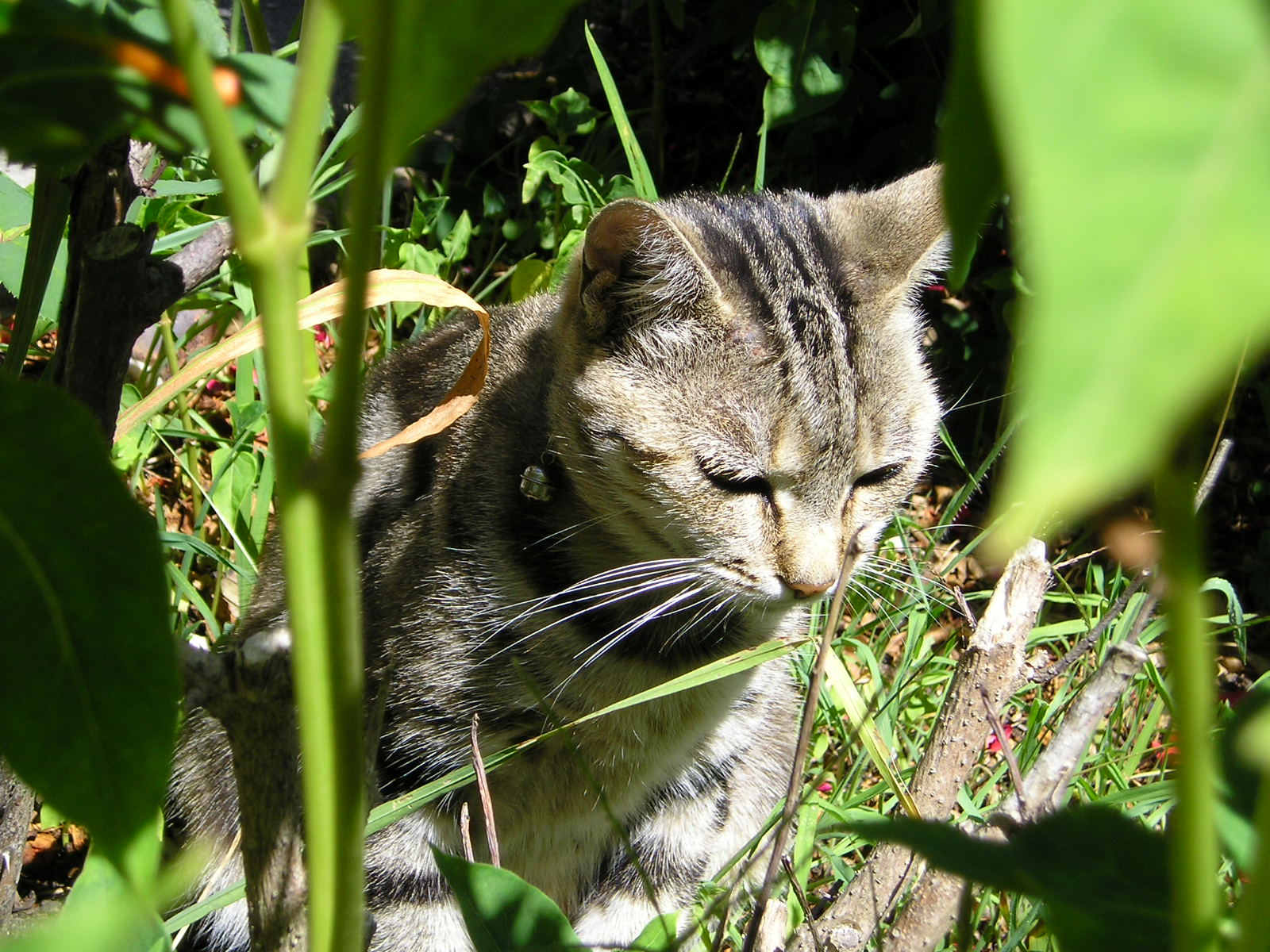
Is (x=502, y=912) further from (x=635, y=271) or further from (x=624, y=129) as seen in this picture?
(x=624, y=129)

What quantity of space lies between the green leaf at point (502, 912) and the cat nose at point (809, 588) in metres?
0.76

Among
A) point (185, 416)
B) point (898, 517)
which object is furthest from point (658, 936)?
→ point (185, 416)

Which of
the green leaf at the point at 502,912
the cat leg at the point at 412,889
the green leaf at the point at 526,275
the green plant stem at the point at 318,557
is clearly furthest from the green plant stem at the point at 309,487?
the green leaf at the point at 526,275

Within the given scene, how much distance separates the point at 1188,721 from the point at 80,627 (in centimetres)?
34

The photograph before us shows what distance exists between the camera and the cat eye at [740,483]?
1.35 metres

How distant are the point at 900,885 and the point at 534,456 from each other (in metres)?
0.70

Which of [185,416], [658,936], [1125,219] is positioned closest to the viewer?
[1125,219]

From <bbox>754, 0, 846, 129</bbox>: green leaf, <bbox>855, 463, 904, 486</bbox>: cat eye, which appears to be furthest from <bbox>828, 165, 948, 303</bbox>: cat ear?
<bbox>754, 0, 846, 129</bbox>: green leaf

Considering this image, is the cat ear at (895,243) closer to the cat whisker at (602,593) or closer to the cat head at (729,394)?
the cat head at (729,394)

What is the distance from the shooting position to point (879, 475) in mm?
1502

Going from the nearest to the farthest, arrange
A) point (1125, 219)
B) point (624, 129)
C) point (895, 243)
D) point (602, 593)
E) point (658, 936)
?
point (1125, 219)
point (658, 936)
point (602, 593)
point (895, 243)
point (624, 129)

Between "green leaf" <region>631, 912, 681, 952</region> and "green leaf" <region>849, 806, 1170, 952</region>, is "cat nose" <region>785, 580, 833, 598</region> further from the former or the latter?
"green leaf" <region>849, 806, 1170, 952</region>

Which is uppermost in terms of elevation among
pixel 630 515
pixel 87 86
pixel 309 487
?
pixel 87 86

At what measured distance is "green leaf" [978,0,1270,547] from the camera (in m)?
0.17
